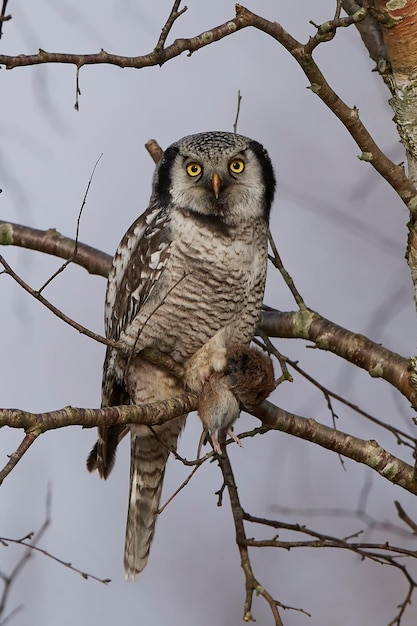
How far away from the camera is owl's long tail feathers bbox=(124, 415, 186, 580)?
3.77 meters

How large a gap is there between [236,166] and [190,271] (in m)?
0.55

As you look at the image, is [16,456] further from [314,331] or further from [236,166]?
[236,166]

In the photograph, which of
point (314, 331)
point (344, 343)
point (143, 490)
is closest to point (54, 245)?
point (143, 490)

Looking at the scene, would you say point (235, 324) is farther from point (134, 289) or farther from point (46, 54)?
point (46, 54)

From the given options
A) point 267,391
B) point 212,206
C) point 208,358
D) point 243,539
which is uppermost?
point 212,206

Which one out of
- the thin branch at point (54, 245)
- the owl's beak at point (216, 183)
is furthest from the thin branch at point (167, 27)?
the thin branch at point (54, 245)

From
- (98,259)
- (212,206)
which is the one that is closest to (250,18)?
(212,206)

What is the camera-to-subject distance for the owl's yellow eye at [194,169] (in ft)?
11.3

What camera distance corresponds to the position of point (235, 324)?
3.37 metres

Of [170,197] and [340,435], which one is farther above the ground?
[170,197]

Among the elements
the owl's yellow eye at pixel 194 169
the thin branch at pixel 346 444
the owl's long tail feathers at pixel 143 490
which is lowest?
the thin branch at pixel 346 444

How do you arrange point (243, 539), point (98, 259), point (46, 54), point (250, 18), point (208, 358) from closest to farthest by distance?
point (46, 54) → point (250, 18) → point (243, 539) → point (208, 358) → point (98, 259)

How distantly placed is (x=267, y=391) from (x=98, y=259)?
1592 mm

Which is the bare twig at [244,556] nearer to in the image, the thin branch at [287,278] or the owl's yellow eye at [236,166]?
the thin branch at [287,278]
